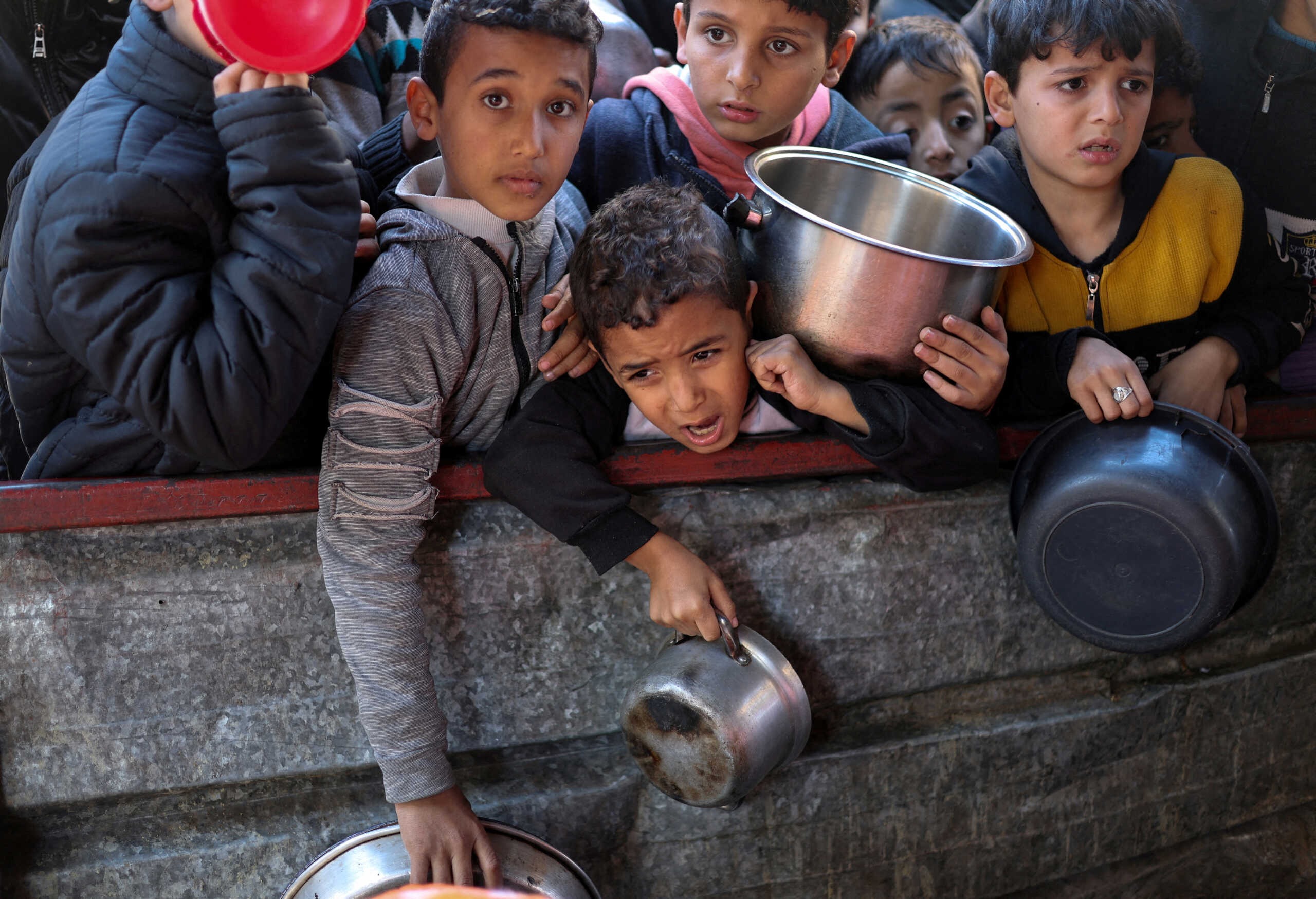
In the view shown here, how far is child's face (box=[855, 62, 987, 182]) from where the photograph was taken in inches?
119

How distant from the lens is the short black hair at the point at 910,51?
299 cm

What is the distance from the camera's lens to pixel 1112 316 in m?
2.30

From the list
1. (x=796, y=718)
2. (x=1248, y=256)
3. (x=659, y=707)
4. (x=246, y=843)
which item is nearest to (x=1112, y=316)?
(x=1248, y=256)

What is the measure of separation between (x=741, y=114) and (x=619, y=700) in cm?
143

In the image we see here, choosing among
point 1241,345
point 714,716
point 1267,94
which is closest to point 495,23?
point 714,716

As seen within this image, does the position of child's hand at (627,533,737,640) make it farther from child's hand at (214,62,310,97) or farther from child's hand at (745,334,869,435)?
child's hand at (214,62,310,97)

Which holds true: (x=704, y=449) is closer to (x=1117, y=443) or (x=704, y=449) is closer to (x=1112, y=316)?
(x=1117, y=443)

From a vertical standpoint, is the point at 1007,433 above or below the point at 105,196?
below

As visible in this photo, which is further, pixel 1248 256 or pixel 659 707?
pixel 1248 256

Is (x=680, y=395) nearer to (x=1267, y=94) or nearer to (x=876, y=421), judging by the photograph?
(x=876, y=421)

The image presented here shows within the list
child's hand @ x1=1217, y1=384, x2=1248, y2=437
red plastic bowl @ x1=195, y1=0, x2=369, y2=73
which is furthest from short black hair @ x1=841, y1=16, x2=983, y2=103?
red plastic bowl @ x1=195, y1=0, x2=369, y2=73

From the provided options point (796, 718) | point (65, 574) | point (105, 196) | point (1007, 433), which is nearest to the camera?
point (105, 196)

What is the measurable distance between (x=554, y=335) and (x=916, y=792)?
1.37 m

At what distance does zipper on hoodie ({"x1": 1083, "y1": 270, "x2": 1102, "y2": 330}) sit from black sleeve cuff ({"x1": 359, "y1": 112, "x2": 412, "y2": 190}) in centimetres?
162
